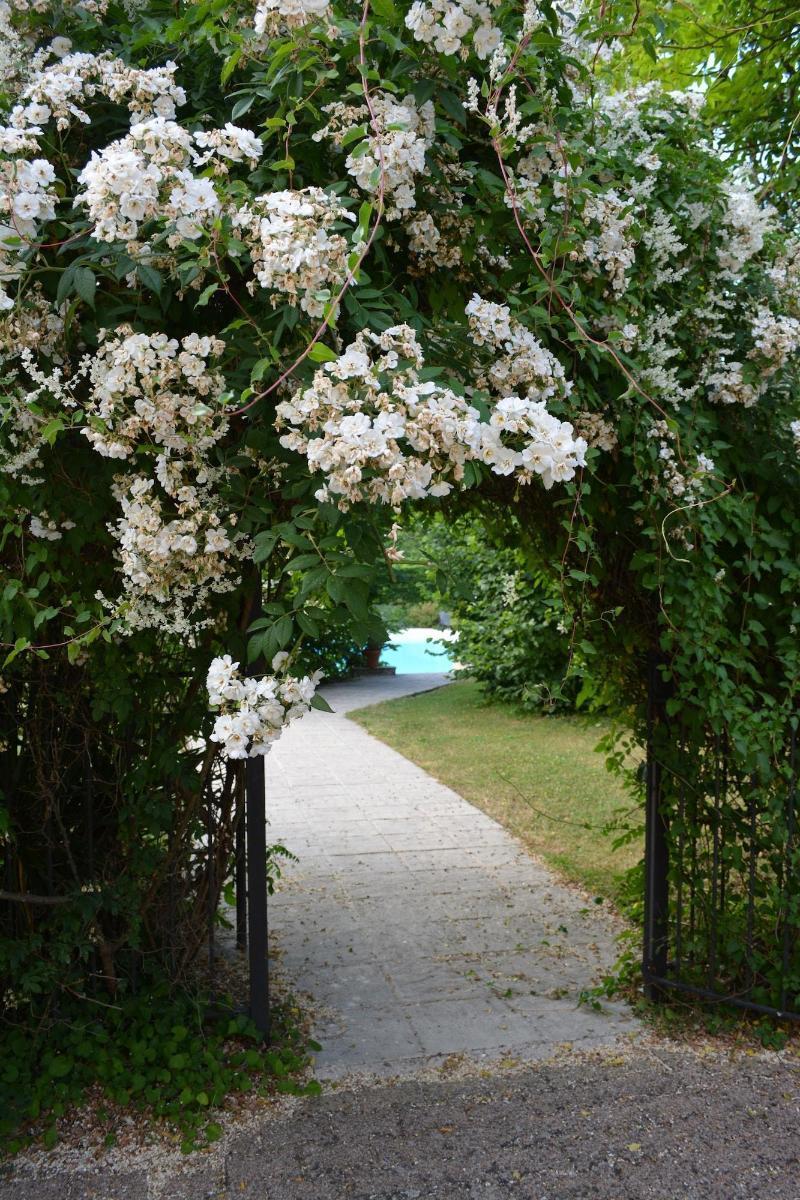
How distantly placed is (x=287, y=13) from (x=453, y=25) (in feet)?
1.17

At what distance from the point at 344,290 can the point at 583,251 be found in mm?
866

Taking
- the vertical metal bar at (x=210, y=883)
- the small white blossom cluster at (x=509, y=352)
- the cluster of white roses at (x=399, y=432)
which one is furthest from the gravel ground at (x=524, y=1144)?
the small white blossom cluster at (x=509, y=352)

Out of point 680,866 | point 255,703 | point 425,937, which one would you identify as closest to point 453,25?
point 255,703

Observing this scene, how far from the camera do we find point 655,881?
141 inches

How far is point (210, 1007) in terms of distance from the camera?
3.30 metres

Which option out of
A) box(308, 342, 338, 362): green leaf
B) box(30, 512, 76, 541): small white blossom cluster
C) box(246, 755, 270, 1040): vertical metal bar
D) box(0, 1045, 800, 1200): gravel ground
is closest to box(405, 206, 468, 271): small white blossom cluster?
box(308, 342, 338, 362): green leaf

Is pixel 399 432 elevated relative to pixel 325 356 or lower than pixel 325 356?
lower

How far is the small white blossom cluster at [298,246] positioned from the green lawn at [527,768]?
3203mm

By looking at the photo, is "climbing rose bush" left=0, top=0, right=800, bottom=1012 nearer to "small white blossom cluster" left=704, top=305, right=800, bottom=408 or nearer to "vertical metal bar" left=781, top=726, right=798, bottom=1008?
"small white blossom cluster" left=704, top=305, right=800, bottom=408

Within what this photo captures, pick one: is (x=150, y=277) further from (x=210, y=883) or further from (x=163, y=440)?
(x=210, y=883)

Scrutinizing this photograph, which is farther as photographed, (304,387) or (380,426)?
(304,387)

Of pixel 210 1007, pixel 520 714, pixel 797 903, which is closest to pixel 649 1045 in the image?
pixel 797 903

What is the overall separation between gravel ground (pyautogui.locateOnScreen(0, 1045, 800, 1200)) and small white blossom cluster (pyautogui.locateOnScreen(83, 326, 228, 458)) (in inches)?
75.8

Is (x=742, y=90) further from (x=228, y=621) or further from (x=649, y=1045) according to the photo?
(x=649, y=1045)
